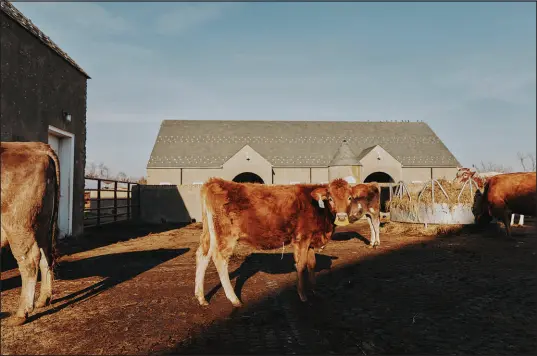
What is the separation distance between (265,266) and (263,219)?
302cm

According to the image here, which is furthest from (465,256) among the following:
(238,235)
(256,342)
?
(256,342)

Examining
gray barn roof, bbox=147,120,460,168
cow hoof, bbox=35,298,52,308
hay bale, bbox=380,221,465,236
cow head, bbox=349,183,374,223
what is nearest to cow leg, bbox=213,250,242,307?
cow hoof, bbox=35,298,52,308

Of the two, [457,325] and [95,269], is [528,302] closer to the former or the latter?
[457,325]

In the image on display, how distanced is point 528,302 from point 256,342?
13.8ft

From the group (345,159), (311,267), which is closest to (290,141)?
(345,159)

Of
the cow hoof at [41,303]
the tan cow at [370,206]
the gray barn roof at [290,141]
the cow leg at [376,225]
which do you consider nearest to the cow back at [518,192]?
the tan cow at [370,206]

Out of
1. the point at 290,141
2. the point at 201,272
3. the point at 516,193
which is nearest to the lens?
the point at 516,193

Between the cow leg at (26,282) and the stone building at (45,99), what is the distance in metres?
5.16

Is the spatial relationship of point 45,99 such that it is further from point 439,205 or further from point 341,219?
point 439,205

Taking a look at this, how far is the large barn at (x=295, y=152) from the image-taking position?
29.0 metres

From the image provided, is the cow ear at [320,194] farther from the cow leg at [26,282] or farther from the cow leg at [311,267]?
the cow leg at [26,282]

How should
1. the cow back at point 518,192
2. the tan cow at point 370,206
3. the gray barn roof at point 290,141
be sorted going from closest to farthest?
1. the cow back at point 518,192
2. the tan cow at point 370,206
3. the gray barn roof at point 290,141

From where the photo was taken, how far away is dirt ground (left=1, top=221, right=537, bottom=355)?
3.75 m

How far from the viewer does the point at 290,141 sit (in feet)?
114
